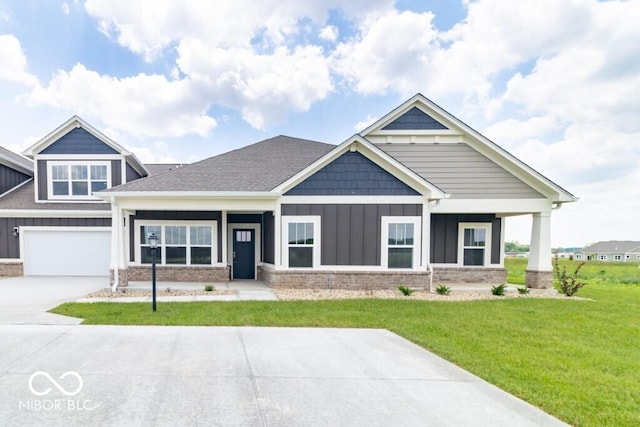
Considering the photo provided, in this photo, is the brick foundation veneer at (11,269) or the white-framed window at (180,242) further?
the brick foundation veneer at (11,269)

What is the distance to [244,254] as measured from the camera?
11.6 meters

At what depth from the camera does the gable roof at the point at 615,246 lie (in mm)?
73375

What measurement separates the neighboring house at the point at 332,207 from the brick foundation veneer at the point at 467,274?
39mm

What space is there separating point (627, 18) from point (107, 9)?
18992mm

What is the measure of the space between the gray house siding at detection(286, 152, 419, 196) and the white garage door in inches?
345

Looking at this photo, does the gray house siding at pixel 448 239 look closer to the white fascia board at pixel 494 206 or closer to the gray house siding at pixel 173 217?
the white fascia board at pixel 494 206

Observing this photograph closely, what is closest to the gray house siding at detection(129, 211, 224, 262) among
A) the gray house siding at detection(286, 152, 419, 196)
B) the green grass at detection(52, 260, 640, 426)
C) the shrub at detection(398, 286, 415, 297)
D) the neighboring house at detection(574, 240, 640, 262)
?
the gray house siding at detection(286, 152, 419, 196)

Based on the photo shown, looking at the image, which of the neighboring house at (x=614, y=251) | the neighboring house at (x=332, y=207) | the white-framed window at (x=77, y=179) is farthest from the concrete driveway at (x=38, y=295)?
the neighboring house at (x=614, y=251)

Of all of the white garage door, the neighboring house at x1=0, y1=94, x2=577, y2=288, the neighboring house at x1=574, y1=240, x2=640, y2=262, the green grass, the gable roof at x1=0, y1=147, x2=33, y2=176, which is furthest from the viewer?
the neighboring house at x1=574, y1=240, x2=640, y2=262

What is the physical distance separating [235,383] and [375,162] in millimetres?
7527

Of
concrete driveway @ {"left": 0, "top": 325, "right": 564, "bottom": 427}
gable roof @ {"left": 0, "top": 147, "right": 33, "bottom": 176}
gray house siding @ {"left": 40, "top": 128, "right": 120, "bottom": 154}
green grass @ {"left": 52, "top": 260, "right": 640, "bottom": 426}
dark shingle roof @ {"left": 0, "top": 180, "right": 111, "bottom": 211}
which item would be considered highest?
gray house siding @ {"left": 40, "top": 128, "right": 120, "bottom": 154}

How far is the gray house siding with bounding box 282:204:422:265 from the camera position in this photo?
947 centimetres

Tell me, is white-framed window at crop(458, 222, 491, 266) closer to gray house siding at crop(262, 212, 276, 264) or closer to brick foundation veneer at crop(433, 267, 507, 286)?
brick foundation veneer at crop(433, 267, 507, 286)

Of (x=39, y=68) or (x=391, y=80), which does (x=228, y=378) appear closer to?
(x=391, y=80)
